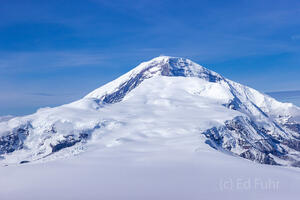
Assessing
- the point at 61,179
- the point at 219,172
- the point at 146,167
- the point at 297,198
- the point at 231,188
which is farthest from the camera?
the point at 146,167

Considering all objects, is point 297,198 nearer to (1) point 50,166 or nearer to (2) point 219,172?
(2) point 219,172

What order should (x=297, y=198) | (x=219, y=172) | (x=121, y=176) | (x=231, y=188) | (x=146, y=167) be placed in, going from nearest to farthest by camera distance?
(x=297, y=198)
(x=231, y=188)
(x=121, y=176)
(x=219, y=172)
(x=146, y=167)

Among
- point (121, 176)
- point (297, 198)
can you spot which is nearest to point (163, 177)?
point (121, 176)

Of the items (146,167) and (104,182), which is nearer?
(104,182)

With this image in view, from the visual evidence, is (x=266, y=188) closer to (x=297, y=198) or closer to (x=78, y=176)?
(x=297, y=198)

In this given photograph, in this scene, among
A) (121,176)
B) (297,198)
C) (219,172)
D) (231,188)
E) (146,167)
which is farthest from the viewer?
(146,167)

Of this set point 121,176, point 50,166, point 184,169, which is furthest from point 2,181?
point 184,169

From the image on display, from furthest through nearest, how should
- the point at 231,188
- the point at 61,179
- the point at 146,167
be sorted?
the point at 146,167
the point at 61,179
the point at 231,188

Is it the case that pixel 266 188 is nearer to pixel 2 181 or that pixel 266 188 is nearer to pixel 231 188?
pixel 231 188

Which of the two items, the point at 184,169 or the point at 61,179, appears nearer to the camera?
the point at 61,179
